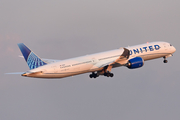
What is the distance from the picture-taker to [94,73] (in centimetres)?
6888

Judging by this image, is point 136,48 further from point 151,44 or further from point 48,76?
point 48,76

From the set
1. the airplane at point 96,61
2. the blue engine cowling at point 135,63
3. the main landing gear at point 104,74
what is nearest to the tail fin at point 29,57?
the airplane at point 96,61

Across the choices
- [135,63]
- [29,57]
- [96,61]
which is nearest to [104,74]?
[96,61]

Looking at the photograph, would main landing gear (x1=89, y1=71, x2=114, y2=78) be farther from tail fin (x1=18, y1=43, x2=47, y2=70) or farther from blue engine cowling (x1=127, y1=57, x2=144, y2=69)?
tail fin (x1=18, y1=43, x2=47, y2=70)

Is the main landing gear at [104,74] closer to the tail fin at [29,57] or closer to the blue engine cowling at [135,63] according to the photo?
the blue engine cowling at [135,63]

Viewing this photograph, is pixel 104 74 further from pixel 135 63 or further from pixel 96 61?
pixel 135 63

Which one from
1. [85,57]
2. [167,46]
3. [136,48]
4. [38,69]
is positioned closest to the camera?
[38,69]

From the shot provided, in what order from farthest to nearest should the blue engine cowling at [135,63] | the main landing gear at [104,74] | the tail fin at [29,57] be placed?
the main landing gear at [104,74] → the blue engine cowling at [135,63] → the tail fin at [29,57]

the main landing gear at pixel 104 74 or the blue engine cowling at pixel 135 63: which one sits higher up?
the blue engine cowling at pixel 135 63

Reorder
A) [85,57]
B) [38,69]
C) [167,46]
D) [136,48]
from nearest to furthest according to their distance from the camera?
[38,69] < [85,57] < [136,48] < [167,46]

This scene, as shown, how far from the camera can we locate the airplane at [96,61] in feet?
195

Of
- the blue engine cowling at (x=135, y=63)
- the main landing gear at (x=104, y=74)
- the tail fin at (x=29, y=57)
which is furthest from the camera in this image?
the main landing gear at (x=104, y=74)

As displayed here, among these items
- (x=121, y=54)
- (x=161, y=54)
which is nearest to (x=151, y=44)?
(x=161, y=54)

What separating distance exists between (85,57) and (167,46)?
18536 mm
